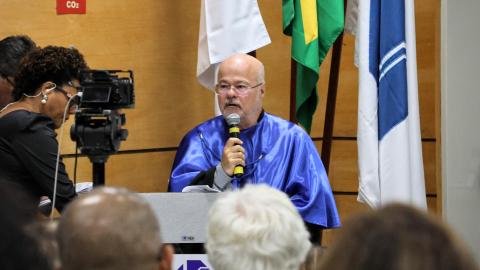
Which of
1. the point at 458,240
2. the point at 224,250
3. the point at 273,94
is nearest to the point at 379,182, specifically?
the point at 273,94

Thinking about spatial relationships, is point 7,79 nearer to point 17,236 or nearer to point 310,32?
point 310,32

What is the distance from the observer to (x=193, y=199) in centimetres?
300

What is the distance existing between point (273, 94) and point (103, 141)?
2760 millimetres

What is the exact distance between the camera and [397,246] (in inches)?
49.3

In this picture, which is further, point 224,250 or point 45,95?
point 45,95

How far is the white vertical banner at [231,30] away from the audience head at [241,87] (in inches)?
23.8

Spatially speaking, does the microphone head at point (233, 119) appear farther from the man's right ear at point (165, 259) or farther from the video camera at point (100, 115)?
the man's right ear at point (165, 259)

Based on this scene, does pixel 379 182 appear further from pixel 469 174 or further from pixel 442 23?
pixel 442 23

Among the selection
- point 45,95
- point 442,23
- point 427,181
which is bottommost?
point 427,181

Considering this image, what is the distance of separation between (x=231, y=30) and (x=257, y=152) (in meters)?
0.85

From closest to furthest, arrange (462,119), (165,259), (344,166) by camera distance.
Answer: (165,259) → (462,119) → (344,166)

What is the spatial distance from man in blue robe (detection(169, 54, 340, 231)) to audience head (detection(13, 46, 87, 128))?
0.57m

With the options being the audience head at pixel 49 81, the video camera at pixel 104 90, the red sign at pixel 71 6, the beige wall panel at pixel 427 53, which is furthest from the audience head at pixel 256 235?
the beige wall panel at pixel 427 53

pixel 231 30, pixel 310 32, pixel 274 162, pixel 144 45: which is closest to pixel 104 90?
pixel 274 162
